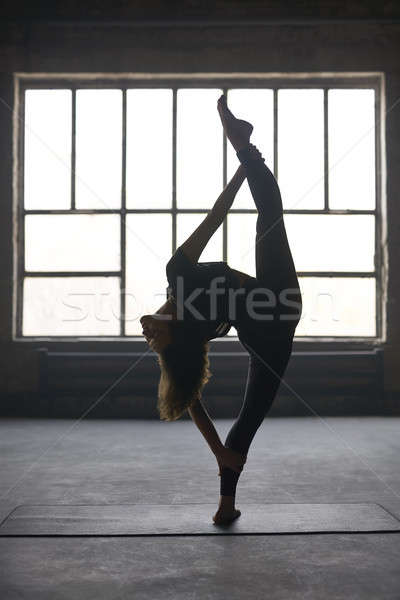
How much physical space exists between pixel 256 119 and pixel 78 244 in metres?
2.19

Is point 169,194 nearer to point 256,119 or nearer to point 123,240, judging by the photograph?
point 123,240

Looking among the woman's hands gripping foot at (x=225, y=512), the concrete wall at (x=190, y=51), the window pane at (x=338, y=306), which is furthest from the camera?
the window pane at (x=338, y=306)

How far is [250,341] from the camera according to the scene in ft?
8.41

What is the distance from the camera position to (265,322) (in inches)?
99.9

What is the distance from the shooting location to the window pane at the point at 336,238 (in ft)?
Answer: 20.6

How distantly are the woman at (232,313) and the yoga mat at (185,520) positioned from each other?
13 centimetres

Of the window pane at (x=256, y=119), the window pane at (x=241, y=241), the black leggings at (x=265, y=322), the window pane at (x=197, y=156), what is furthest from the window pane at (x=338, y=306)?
the black leggings at (x=265, y=322)

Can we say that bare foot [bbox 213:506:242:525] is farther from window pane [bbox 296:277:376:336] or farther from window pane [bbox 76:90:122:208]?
window pane [bbox 76:90:122:208]

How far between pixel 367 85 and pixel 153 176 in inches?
92.2

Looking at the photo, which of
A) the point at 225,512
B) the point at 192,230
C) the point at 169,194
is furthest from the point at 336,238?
the point at 225,512

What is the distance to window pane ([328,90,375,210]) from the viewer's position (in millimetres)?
6281

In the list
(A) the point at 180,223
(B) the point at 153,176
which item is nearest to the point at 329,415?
(A) the point at 180,223

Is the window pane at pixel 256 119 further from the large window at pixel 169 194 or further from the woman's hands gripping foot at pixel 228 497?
the woman's hands gripping foot at pixel 228 497

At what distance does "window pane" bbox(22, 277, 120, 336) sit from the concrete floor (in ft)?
3.31
